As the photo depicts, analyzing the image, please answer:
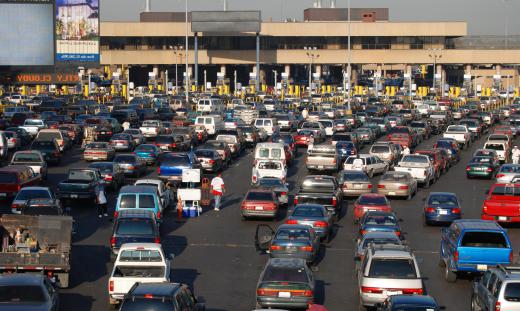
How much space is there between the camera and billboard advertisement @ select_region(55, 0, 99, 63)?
78812mm

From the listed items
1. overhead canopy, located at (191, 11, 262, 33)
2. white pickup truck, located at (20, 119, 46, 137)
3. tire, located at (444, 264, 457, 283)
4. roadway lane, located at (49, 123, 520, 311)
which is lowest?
roadway lane, located at (49, 123, 520, 311)

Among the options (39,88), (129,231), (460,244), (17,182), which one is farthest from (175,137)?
(39,88)

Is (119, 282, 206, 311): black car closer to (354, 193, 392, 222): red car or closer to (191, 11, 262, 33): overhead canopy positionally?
(354, 193, 392, 222): red car

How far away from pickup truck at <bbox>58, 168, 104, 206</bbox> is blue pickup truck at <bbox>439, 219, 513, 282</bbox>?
16.8 m

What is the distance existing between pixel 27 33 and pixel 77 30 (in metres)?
10.6

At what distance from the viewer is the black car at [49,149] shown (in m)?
52.6

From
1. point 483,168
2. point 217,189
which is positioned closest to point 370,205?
point 217,189

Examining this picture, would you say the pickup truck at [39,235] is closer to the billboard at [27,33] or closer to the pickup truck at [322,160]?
the pickup truck at [322,160]

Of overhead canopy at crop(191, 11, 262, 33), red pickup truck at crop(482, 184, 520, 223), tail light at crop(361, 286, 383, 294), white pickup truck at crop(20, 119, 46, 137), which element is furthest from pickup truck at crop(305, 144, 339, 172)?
overhead canopy at crop(191, 11, 262, 33)

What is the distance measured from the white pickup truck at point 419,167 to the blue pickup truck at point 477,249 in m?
20.3

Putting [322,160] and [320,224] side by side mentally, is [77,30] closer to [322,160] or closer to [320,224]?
[322,160]

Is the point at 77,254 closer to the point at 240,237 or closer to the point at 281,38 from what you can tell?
the point at 240,237

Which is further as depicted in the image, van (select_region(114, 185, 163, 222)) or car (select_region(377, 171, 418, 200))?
car (select_region(377, 171, 418, 200))

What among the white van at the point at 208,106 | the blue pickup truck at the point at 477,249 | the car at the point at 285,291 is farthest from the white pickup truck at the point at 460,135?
the car at the point at 285,291
